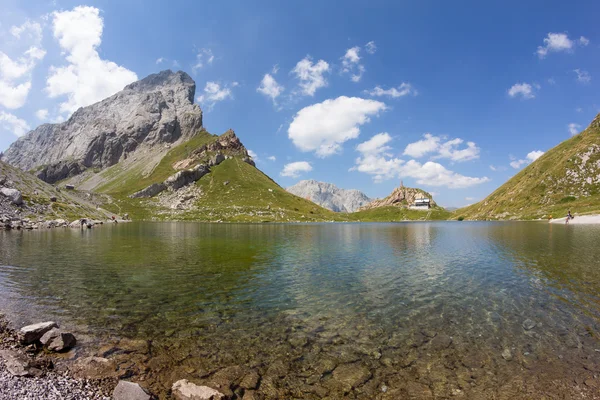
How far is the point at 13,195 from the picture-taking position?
103 metres

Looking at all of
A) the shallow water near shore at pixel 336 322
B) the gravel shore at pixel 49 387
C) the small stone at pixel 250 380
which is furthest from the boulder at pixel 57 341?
the small stone at pixel 250 380

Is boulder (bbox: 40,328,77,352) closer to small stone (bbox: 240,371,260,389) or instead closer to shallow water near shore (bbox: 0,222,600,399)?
shallow water near shore (bbox: 0,222,600,399)

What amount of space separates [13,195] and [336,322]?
131830mm

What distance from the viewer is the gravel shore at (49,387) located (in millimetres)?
11039

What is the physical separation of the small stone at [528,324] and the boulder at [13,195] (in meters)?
142

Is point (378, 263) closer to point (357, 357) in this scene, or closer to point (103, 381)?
point (357, 357)

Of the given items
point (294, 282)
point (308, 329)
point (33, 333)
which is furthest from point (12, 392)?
point (294, 282)

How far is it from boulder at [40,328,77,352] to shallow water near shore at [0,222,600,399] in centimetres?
154

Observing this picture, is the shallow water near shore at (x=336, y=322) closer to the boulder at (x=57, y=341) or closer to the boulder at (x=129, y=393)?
the boulder at (x=129, y=393)

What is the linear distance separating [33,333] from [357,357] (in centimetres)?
1703

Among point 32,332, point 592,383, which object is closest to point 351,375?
point 592,383

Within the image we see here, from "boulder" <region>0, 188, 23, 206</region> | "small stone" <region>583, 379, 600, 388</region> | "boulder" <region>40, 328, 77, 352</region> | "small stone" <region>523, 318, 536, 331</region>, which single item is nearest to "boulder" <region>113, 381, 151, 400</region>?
"boulder" <region>40, 328, 77, 352</region>

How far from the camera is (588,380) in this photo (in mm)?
13055

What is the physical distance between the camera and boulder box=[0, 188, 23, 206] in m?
101
